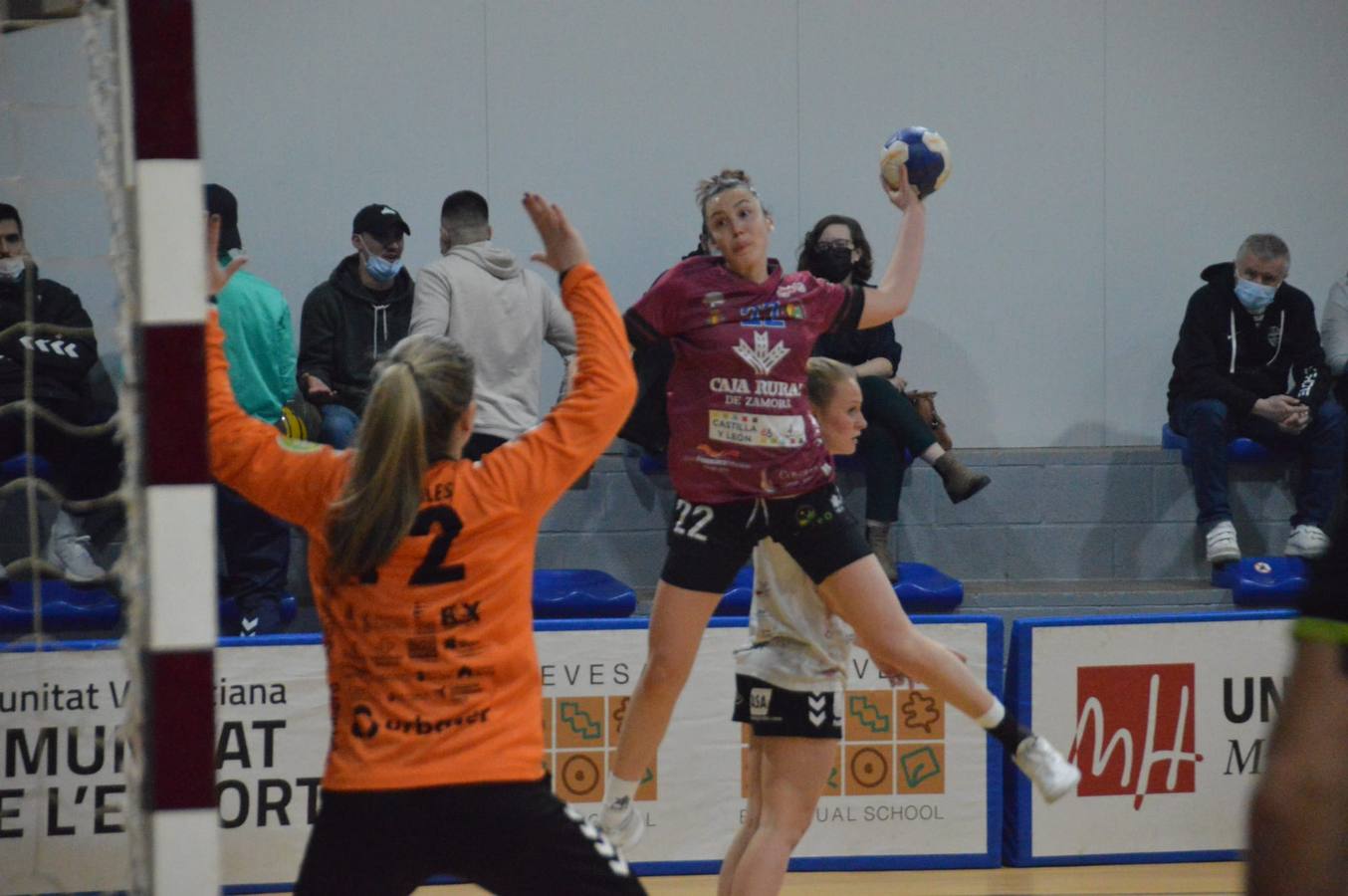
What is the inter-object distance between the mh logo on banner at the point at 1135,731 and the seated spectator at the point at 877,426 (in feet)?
5.19

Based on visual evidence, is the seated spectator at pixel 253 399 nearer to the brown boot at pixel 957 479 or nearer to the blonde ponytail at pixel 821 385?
the blonde ponytail at pixel 821 385

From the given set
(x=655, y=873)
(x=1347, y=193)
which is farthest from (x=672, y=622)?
(x=1347, y=193)

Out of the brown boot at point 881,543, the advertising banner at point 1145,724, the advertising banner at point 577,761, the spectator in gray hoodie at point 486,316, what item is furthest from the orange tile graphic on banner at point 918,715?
the spectator in gray hoodie at point 486,316

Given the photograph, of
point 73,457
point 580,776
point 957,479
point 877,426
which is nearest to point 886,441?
point 877,426

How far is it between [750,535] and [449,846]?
72.2 inches

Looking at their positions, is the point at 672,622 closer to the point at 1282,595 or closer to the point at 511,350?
the point at 511,350

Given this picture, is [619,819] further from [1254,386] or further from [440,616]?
[1254,386]

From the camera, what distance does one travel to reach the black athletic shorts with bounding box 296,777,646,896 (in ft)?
8.98

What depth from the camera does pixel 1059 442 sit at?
28.7 feet

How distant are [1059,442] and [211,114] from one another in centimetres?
492

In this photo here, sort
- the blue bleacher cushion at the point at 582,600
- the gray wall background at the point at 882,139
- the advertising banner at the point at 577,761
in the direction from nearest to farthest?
the advertising banner at the point at 577,761 < the blue bleacher cushion at the point at 582,600 < the gray wall background at the point at 882,139

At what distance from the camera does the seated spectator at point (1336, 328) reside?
805 cm

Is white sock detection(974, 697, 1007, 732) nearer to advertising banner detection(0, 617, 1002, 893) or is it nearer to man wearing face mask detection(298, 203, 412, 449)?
advertising banner detection(0, 617, 1002, 893)

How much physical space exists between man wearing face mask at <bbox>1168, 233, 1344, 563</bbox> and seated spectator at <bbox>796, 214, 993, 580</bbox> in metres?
1.21
